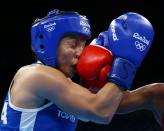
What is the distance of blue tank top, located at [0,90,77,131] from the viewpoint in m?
1.79

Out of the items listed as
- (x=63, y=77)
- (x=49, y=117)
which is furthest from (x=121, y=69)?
(x=49, y=117)

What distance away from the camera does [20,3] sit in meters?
4.88

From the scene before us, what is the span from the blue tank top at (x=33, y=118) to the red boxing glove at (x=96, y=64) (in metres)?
0.19

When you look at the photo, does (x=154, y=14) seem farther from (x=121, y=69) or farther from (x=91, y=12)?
(x=121, y=69)

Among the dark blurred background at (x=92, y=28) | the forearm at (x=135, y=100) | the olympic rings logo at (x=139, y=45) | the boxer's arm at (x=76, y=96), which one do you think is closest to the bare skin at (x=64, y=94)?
the boxer's arm at (x=76, y=96)

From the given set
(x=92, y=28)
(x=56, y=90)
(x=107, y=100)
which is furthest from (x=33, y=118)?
(x=92, y=28)

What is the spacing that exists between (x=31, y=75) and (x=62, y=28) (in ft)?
0.78

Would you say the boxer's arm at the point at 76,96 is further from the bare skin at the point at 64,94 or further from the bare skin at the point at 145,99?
the bare skin at the point at 145,99

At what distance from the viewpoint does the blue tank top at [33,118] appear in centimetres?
179

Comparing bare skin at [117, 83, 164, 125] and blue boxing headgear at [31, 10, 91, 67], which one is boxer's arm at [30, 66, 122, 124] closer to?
blue boxing headgear at [31, 10, 91, 67]

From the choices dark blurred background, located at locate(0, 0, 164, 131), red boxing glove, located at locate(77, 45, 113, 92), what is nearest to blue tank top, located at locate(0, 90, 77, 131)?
red boxing glove, located at locate(77, 45, 113, 92)

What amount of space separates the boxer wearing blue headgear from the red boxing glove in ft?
0.05

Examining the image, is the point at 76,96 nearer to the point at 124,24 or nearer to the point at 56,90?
the point at 56,90

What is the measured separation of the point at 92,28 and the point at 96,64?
3220 mm
